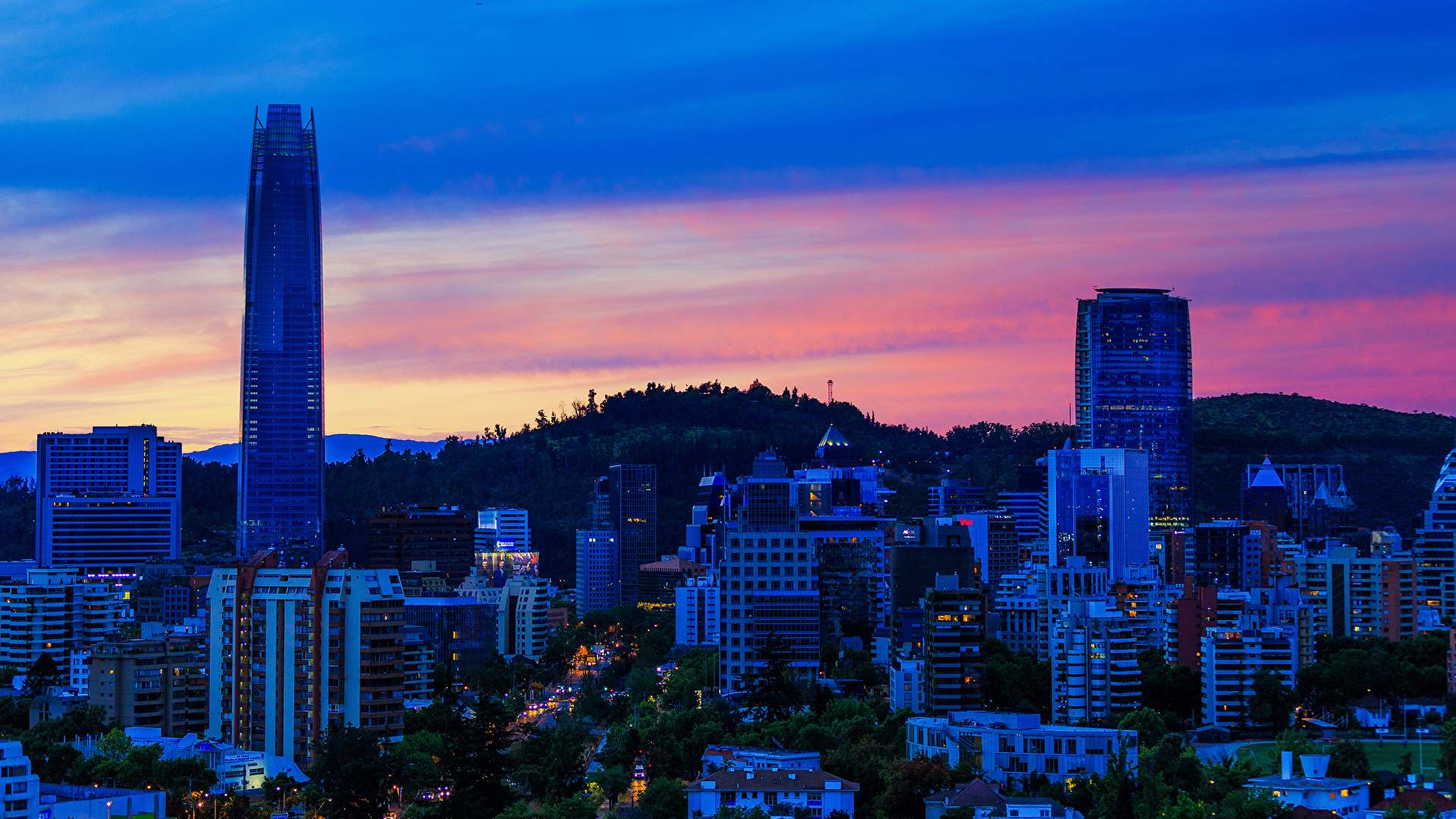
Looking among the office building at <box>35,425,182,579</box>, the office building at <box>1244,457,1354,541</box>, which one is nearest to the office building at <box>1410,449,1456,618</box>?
the office building at <box>1244,457,1354,541</box>

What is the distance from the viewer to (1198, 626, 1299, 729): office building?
69938 millimetres

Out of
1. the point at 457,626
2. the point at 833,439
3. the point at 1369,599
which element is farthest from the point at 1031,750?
the point at 833,439

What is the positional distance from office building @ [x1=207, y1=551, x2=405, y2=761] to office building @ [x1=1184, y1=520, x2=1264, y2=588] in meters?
70.8

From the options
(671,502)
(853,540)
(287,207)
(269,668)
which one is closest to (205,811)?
(269,668)

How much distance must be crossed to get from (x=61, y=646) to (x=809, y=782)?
55134mm

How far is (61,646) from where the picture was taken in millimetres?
96312

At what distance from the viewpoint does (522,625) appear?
12050 cm

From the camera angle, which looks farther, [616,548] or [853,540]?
[616,548]

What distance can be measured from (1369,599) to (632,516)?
84.3 meters

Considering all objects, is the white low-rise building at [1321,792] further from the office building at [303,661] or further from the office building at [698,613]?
the office building at [698,613]

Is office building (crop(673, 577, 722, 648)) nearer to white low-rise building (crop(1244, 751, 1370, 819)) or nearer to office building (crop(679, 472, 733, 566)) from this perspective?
office building (crop(679, 472, 733, 566))

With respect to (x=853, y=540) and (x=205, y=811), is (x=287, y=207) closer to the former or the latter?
(x=853, y=540)

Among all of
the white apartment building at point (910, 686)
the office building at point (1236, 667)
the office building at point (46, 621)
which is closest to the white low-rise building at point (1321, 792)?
the office building at point (1236, 667)

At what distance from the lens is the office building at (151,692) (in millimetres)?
71625
